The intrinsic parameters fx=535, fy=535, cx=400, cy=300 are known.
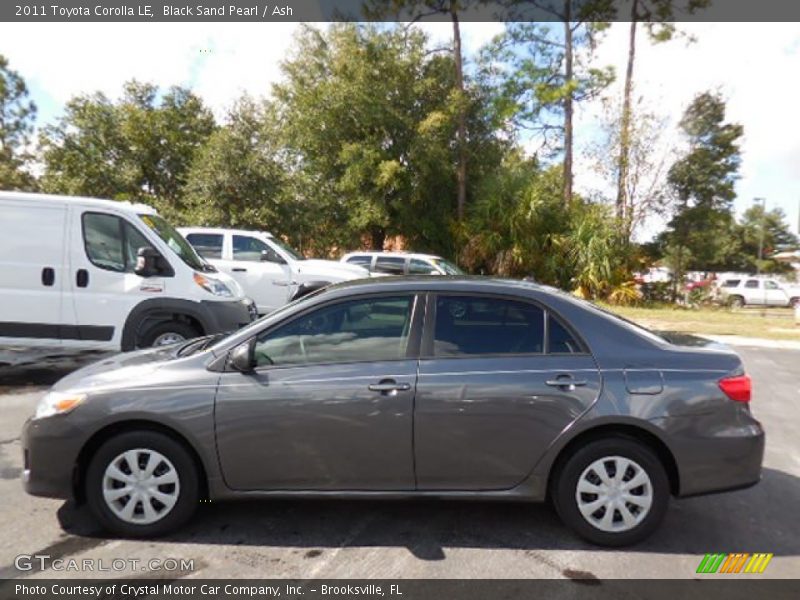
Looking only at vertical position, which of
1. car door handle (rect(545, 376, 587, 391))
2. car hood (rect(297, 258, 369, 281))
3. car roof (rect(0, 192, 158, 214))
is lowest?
car door handle (rect(545, 376, 587, 391))

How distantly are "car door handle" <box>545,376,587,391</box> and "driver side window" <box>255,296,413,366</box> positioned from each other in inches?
35.2

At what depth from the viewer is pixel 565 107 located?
68.6ft

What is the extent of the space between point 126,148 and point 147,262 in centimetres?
1906

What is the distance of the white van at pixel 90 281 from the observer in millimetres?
6398

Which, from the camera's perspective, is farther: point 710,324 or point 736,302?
point 736,302

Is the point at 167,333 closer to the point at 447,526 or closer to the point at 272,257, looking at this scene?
the point at 272,257

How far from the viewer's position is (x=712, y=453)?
10.3 feet

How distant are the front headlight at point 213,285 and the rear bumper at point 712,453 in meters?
5.49

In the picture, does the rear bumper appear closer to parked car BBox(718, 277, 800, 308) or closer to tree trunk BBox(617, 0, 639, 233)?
tree trunk BBox(617, 0, 639, 233)

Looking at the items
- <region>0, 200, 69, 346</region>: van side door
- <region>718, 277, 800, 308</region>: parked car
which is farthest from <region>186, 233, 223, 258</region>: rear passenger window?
<region>718, 277, 800, 308</region>: parked car

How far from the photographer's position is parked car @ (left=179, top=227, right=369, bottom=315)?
1036 centimetres

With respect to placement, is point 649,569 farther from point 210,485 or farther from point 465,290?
point 210,485

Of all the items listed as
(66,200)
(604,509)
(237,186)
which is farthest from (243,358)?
(237,186)

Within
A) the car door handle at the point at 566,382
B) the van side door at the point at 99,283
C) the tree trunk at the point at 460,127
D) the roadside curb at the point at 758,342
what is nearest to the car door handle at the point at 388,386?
the car door handle at the point at 566,382
